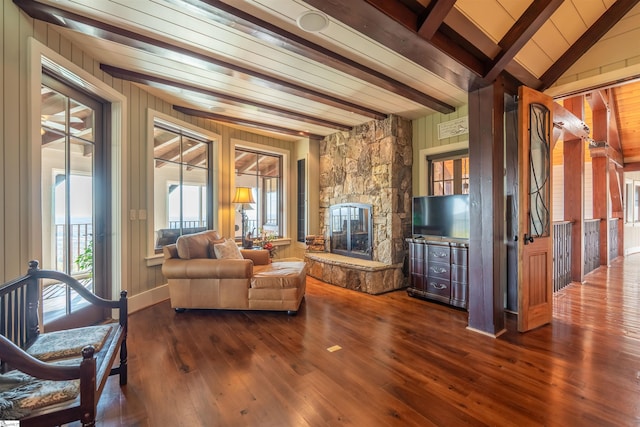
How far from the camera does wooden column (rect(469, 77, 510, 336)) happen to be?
2.75m

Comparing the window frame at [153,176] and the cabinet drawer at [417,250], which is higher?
the window frame at [153,176]

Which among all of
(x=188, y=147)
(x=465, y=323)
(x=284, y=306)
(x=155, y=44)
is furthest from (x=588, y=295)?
(x=188, y=147)

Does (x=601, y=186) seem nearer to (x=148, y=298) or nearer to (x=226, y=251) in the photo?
(x=226, y=251)

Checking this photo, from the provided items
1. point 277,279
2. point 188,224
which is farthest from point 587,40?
point 188,224

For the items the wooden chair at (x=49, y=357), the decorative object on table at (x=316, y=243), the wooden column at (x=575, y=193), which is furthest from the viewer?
the decorative object on table at (x=316, y=243)

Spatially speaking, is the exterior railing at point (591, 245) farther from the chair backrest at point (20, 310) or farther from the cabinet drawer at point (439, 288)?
the chair backrest at point (20, 310)

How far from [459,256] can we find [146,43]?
3918mm

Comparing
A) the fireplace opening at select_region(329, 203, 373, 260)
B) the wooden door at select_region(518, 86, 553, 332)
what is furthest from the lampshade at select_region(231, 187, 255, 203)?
the wooden door at select_region(518, 86, 553, 332)

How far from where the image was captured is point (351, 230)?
5051mm

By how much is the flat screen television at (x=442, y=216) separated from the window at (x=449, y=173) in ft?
1.79

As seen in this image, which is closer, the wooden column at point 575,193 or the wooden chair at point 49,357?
the wooden chair at point 49,357

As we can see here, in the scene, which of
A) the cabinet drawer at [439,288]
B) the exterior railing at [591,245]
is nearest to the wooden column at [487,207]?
the cabinet drawer at [439,288]

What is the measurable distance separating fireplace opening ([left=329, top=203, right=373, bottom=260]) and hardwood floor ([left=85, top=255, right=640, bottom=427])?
1581 millimetres

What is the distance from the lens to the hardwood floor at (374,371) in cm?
169
